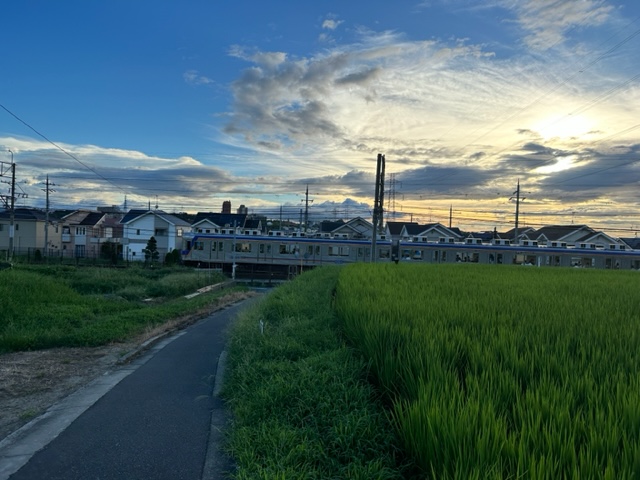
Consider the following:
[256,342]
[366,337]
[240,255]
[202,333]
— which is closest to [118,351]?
[202,333]

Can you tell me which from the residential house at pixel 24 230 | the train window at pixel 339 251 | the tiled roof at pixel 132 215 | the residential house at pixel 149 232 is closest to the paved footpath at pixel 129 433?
the train window at pixel 339 251

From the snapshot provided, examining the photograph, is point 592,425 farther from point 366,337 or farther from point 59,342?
point 59,342

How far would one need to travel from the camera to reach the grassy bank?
3.01 metres

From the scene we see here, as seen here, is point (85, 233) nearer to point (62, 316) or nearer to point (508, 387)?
point (62, 316)

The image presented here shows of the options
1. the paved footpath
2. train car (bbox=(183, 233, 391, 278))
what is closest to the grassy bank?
the paved footpath

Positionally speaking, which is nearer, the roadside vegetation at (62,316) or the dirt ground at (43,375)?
the dirt ground at (43,375)

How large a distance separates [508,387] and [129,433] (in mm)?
3493

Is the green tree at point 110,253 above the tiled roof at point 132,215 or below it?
below

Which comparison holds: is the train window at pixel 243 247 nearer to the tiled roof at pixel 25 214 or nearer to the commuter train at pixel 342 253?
the commuter train at pixel 342 253

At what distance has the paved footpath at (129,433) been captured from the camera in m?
3.59

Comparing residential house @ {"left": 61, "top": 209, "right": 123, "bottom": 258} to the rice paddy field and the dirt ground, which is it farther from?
the rice paddy field

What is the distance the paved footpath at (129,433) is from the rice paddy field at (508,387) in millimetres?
1744

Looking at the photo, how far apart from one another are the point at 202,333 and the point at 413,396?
7685mm

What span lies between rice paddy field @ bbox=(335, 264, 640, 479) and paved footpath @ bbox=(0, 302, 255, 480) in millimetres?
1744
